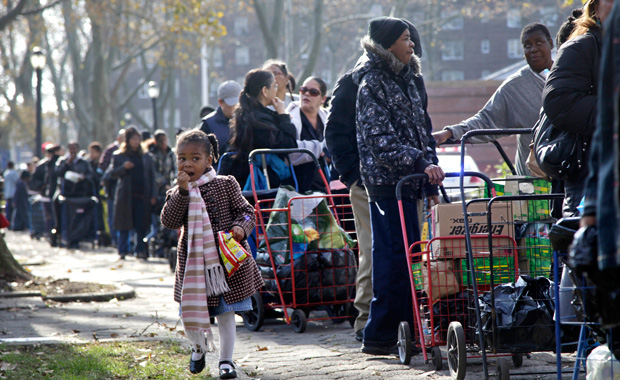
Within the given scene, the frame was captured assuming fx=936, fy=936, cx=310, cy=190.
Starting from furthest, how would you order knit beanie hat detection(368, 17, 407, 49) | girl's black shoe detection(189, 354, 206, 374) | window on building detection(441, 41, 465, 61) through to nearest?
window on building detection(441, 41, 465, 61), knit beanie hat detection(368, 17, 407, 49), girl's black shoe detection(189, 354, 206, 374)

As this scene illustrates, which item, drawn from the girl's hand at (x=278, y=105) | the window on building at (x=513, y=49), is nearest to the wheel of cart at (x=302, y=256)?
the girl's hand at (x=278, y=105)

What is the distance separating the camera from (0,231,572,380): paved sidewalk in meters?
5.62

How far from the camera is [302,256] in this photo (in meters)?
7.45

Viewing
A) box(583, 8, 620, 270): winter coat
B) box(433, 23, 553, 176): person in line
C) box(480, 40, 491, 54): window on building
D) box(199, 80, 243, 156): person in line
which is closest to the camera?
box(583, 8, 620, 270): winter coat

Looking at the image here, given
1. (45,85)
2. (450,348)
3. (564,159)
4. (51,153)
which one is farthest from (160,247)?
(45,85)

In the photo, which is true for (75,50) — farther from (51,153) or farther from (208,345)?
(208,345)

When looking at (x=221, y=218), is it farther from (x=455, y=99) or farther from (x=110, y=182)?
(x=455, y=99)

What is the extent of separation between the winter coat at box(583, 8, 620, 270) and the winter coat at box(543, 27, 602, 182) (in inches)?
51.4

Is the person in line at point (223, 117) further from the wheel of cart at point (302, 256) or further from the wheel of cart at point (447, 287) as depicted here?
the wheel of cart at point (447, 287)

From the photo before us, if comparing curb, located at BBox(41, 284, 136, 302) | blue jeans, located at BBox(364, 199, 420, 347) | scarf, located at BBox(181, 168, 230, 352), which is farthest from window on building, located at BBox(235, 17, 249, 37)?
scarf, located at BBox(181, 168, 230, 352)

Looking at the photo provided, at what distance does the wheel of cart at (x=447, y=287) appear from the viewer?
16.9ft

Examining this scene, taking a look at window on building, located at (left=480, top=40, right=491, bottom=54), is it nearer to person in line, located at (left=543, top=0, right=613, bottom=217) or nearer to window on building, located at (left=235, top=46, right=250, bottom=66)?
window on building, located at (left=235, top=46, right=250, bottom=66)

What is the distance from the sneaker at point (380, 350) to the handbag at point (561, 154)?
6.98ft

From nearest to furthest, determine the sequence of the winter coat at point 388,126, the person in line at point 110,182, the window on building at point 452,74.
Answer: the winter coat at point 388,126, the person in line at point 110,182, the window on building at point 452,74
